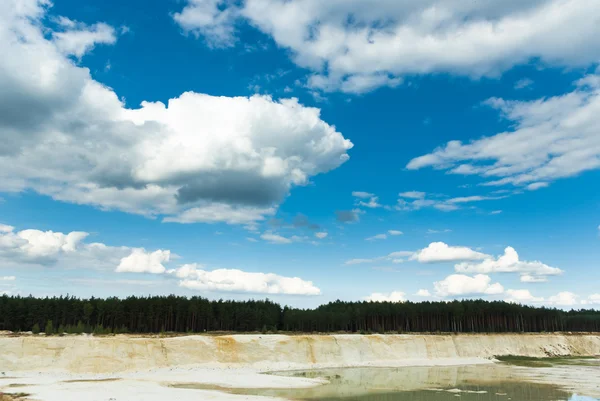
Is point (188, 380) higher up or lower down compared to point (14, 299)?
lower down

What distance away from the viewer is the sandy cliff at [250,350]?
53312 millimetres

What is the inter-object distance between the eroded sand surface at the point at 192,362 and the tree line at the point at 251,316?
1351cm

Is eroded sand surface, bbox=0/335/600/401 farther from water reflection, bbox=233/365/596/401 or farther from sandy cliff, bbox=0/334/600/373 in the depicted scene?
water reflection, bbox=233/365/596/401

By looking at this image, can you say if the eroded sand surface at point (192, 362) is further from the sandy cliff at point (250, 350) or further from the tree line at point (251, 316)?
the tree line at point (251, 316)

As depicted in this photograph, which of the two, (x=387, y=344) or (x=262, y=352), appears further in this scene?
(x=387, y=344)

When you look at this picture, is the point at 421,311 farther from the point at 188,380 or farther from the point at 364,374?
the point at 188,380

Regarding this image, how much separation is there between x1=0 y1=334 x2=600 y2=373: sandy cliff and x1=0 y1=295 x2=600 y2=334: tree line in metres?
12.4

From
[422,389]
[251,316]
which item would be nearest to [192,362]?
[422,389]

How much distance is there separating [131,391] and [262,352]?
31.9m

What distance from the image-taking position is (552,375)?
59781 mm

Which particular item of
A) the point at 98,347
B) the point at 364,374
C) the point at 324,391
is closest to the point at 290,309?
the point at 364,374

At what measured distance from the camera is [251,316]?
104 meters

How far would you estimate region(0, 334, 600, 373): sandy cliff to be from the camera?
53312 millimetres

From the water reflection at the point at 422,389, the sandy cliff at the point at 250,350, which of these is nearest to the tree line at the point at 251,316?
the sandy cliff at the point at 250,350
